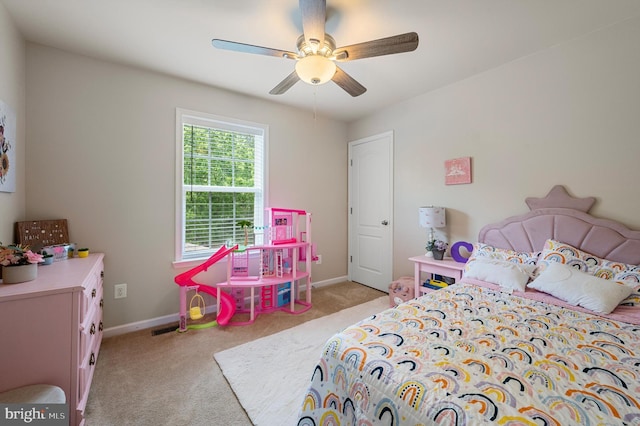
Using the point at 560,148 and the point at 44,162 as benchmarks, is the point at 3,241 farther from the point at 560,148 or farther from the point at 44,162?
the point at 560,148

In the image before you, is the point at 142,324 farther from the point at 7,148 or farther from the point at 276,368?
the point at 7,148

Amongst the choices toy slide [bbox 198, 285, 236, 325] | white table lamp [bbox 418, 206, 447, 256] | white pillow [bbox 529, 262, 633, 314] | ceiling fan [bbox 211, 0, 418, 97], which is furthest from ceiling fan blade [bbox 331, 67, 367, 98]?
toy slide [bbox 198, 285, 236, 325]

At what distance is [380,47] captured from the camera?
163 cm

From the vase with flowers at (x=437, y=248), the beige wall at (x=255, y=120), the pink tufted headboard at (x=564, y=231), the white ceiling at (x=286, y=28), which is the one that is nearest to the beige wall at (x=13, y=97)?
the beige wall at (x=255, y=120)

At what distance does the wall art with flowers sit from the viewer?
1692 mm

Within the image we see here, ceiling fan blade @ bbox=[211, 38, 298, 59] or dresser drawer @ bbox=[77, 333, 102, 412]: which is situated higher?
ceiling fan blade @ bbox=[211, 38, 298, 59]

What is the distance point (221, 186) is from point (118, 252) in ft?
3.92

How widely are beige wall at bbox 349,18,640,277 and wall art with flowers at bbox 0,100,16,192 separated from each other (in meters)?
3.65

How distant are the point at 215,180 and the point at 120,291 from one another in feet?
4.74

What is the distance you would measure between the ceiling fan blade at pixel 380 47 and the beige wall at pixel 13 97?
223 cm

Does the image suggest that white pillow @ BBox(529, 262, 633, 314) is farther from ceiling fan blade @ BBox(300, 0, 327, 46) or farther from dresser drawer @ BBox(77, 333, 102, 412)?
dresser drawer @ BBox(77, 333, 102, 412)

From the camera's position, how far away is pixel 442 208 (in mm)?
2936

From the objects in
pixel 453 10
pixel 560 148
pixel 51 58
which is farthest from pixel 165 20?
pixel 560 148

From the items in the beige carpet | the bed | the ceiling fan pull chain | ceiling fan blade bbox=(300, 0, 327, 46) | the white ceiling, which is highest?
the ceiling fan pull chain
